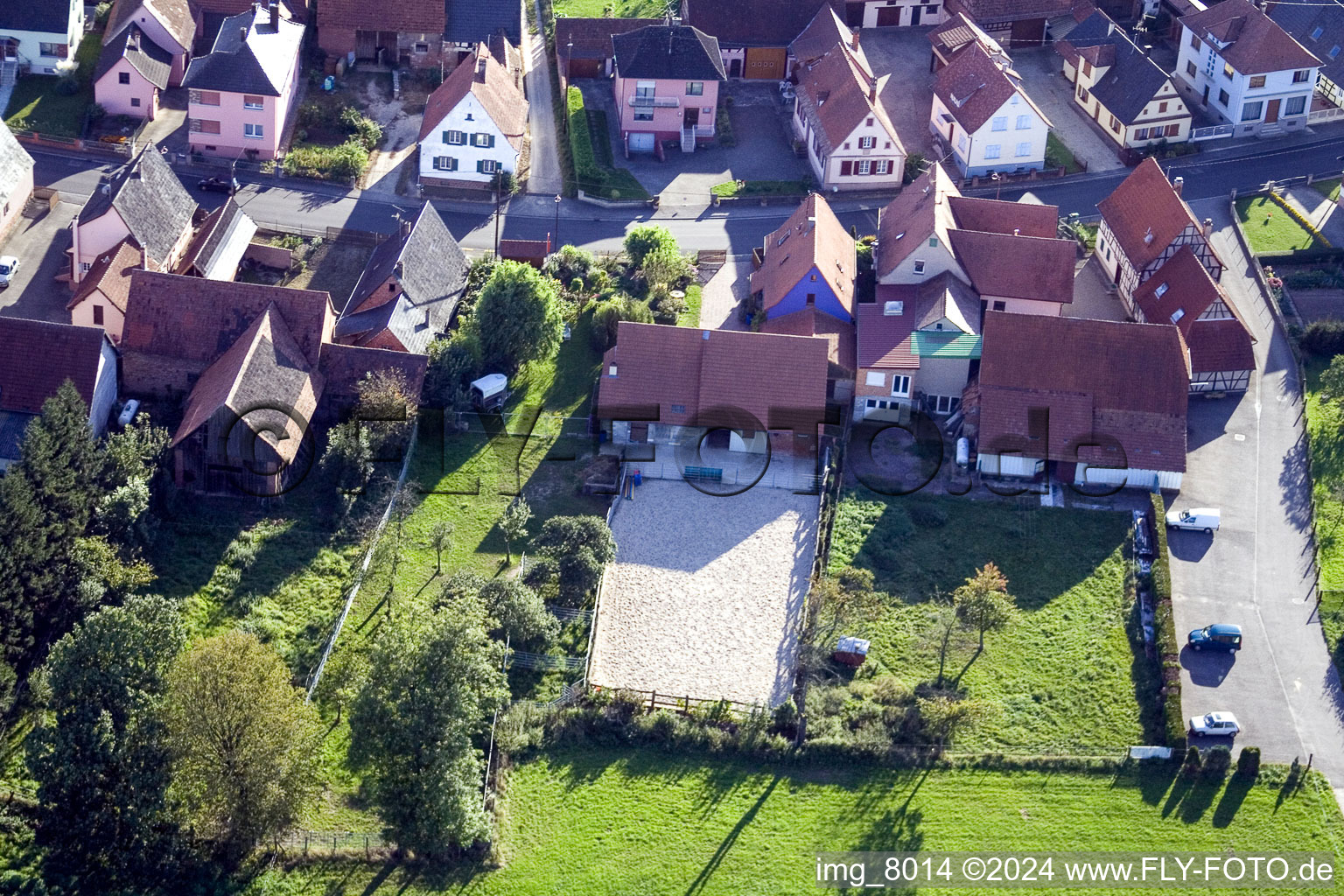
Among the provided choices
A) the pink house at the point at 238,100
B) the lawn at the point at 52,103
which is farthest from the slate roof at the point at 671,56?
the lawn at the point at 52,103

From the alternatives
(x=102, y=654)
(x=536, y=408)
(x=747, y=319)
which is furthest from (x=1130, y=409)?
(x=102, y=654)

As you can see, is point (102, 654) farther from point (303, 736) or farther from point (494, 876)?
point (494, 876)

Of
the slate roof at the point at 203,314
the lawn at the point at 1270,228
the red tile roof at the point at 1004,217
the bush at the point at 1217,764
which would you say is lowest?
the bush at the point at 1217,764

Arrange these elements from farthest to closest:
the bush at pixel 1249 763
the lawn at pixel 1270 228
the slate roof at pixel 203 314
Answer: the lawn at pixel 1270 228 < the slate roof at pixel 203 314 < the bush at pixel 1249 763

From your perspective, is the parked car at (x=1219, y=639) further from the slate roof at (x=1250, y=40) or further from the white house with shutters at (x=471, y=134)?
the white house with shutters at (x=471, y=134)

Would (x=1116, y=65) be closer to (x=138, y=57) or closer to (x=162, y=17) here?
(x=162, y=17)
